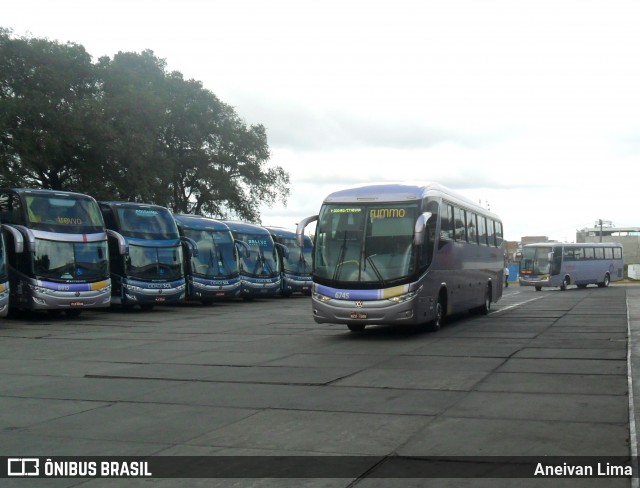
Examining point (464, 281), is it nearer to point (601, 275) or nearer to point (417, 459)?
point (417, 459)

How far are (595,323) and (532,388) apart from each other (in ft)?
39.2

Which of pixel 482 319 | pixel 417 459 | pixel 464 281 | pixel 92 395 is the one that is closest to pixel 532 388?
pixel 417 459

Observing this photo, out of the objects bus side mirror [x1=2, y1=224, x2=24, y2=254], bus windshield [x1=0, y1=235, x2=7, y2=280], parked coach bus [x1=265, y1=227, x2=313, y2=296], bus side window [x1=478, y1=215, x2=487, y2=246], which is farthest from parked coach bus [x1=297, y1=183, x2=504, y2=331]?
parked coach bus [x1=265, y1=227, x2=313, y2=296]

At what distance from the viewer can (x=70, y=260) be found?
25.4 metres

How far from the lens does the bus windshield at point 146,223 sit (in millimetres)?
28653

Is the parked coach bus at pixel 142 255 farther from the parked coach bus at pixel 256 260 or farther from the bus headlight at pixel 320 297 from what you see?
the bus headlight at pixel 320 297

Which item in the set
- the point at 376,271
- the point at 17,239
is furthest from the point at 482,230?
the point at 17,239

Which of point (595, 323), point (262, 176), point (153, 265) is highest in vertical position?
point (262, 176)

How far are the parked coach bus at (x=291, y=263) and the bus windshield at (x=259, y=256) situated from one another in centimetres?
238

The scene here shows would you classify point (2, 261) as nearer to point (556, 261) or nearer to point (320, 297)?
point (320, 297)

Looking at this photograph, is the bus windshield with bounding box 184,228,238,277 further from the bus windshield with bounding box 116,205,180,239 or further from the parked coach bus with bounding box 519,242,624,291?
the parked coach bus with bounding box 519,242,624,291

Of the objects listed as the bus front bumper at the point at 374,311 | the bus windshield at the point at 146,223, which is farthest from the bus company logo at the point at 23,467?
the bus windshield at the point at 146,223

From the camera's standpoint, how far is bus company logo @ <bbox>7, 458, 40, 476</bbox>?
703 cm

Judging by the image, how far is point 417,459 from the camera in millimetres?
7199
